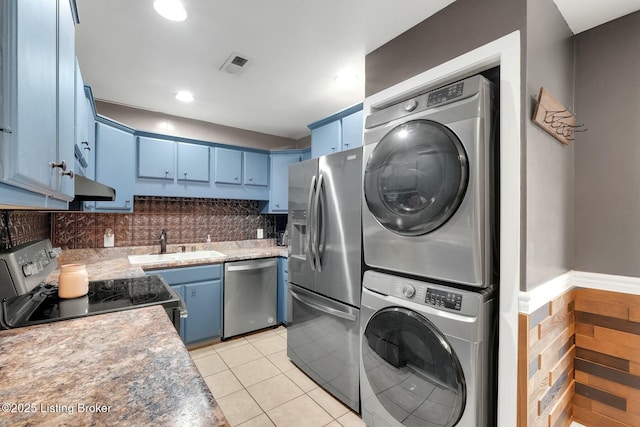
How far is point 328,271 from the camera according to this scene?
2.07 metres

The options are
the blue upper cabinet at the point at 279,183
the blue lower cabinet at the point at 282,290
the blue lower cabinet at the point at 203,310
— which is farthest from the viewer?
the blue upper cabinet at the point at 279,183

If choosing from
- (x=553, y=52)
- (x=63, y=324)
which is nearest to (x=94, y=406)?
(x=63, y=324)

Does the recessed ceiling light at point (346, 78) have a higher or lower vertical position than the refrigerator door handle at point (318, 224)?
higher

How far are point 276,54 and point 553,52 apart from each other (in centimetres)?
169

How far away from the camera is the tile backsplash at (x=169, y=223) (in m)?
2.71

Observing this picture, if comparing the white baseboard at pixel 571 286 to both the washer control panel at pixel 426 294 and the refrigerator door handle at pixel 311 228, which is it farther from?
the refrigerator door handle at pixel 311 228

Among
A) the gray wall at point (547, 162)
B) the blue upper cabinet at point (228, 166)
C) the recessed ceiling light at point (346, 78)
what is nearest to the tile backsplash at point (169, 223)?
the blue upper cabinet at point (228, 166)

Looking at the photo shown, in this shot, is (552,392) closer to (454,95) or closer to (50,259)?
(454,95)

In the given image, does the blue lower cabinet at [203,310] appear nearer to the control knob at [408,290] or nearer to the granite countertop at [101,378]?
the granite countertop at [101,378]

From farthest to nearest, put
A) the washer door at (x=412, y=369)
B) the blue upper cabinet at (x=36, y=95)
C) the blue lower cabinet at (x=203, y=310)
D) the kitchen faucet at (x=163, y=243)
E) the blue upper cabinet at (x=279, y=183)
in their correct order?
the blue upper cabinet at (x=279, y=183) < the kitchen faucet at (x=163, y=243) < the blue lower cabinet at (x=203, y=310) < the washer door at (x=412, y=369) < the blue upper cabinet at (x=36, y=95)

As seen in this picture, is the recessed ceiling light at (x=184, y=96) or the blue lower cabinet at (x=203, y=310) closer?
the recessed ceiling light at (x=184, y=96)

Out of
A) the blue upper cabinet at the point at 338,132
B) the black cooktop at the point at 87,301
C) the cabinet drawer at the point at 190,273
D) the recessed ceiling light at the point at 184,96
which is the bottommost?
the cabinet drawer at the point at 190,273

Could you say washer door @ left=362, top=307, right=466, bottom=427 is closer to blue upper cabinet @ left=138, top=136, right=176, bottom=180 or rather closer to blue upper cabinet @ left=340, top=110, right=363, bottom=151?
blue upper cabinet @ left=340, top=110, right=363, bottom=151

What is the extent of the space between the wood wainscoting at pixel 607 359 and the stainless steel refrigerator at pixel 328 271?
4.50 feet
